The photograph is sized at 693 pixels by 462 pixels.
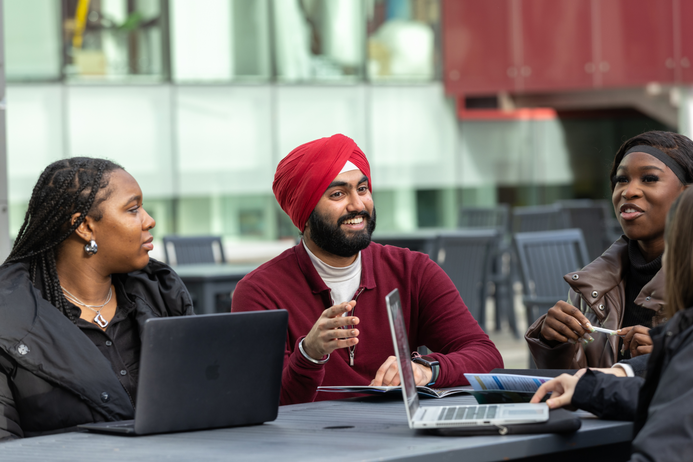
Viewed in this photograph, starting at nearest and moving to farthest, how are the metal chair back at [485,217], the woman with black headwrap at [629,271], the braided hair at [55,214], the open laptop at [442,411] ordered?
1. the open laptop at [442,411]
2. the braided hair at [55,214]
3. the woman with black headwrap at [629,271]
4. the metal chair back at [485,217]

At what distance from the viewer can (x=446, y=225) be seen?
12.2 m

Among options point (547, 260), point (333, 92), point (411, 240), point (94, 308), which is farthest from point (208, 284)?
point (333, 92)

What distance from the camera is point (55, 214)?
2.33 m

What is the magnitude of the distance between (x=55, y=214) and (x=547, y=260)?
3594 mm

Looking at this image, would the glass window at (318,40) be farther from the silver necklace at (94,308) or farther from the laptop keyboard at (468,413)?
the laptop keyboard at (468,413)

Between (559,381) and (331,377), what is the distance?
79 cm

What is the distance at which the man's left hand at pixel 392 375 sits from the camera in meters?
2.17

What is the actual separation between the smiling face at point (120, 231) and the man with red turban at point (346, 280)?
1.08ft

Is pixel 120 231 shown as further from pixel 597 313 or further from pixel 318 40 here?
pixel 318 40

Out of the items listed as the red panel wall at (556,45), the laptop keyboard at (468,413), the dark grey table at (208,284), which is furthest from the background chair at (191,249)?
the red panel wall at (556,45)

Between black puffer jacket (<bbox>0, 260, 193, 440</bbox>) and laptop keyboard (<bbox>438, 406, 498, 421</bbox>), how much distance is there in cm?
78

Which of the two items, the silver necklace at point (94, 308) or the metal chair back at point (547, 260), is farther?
the metal chair back at point (547, 260)

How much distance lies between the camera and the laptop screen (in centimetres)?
172

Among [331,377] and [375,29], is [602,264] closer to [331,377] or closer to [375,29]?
[331,377]
